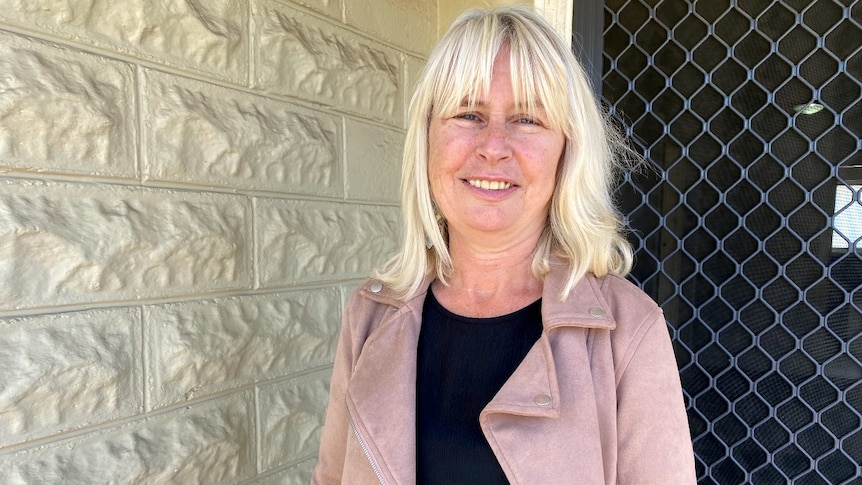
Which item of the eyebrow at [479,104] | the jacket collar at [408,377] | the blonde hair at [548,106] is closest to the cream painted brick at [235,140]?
the blonde hair at [548,106]

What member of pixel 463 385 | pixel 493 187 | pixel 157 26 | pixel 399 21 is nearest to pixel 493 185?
pixel 493 187

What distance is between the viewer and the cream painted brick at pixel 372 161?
215 centimetres

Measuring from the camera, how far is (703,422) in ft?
7.23

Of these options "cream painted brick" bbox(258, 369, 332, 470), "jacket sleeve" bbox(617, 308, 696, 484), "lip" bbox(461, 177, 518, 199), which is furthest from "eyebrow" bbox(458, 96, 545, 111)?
"cream painted brick" bbox(258, 369, 332, 470)

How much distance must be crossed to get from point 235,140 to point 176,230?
348 millimetres

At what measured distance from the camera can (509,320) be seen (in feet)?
4.27

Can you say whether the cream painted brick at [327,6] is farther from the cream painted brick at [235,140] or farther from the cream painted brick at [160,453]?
the cream painted brick at [160,453]

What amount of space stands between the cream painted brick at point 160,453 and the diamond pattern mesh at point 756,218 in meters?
1.77

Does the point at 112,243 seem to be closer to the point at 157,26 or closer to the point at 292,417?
the point at 157,26

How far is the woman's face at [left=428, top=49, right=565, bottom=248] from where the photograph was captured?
1254 millimetres

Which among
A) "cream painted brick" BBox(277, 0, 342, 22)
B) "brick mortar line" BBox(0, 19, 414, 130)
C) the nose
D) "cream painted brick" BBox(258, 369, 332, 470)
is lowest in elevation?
"cream painted brick" BBox(258, 369, 332, 470)

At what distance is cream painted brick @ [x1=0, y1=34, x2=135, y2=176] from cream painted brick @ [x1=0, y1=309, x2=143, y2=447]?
→ 373 mm

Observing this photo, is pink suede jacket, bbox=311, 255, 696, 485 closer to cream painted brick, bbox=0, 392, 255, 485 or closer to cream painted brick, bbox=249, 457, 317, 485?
cream painted brick, bbox=0, 392, 255, 485

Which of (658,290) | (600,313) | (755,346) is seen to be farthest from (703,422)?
(600,313)
